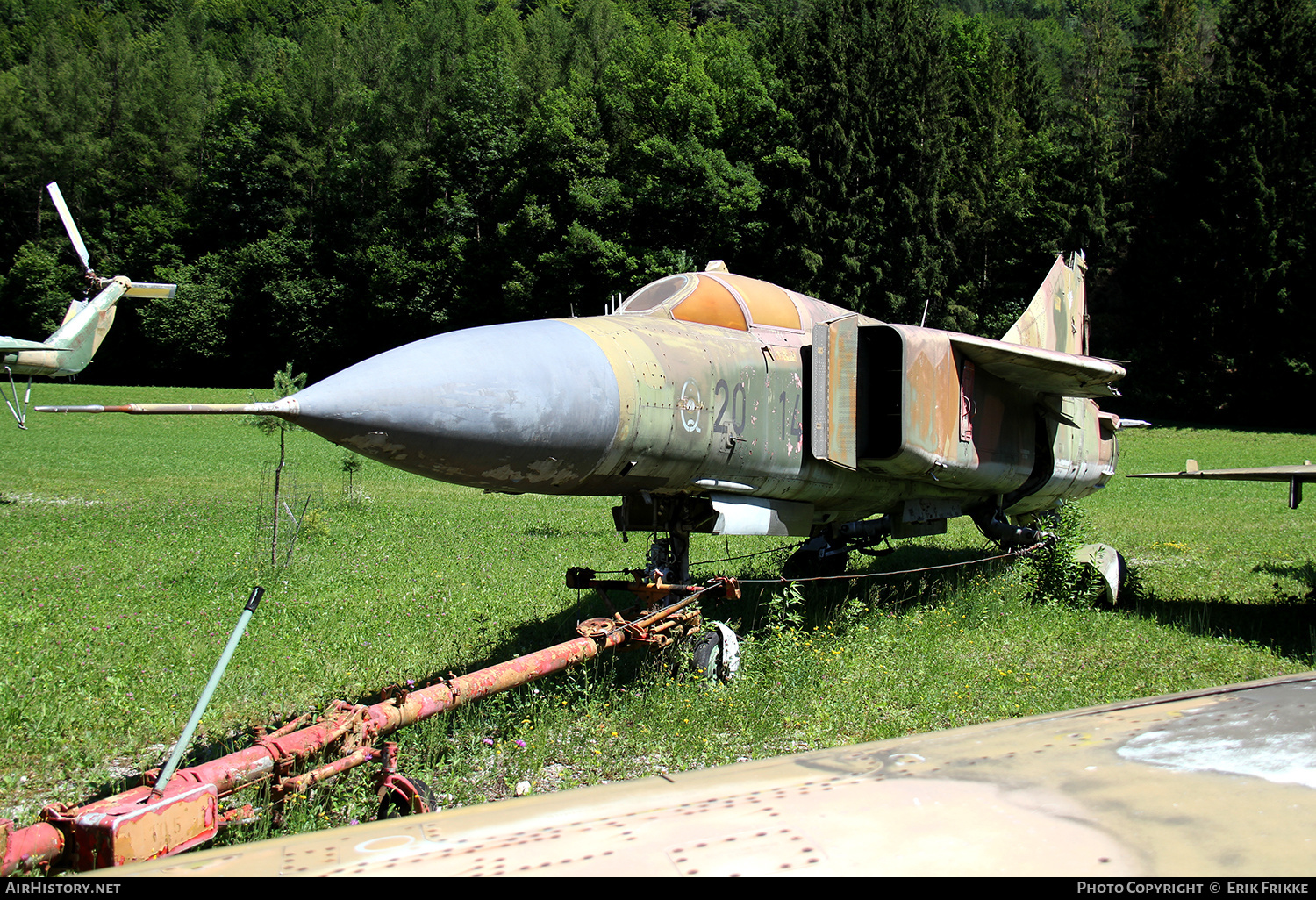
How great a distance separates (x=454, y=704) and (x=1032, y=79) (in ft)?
182

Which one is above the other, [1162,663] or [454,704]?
[454,704]

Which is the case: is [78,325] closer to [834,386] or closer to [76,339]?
[76,339]

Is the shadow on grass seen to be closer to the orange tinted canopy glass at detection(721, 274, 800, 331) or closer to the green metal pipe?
the orange tinted canopy glass at detection(721, 274, 800, 331)

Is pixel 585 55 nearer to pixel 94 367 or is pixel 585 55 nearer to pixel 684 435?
pixel 94 367

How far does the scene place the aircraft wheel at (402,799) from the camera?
13.0 feet

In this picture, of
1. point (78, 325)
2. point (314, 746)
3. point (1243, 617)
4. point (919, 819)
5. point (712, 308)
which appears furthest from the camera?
point (78, 325)

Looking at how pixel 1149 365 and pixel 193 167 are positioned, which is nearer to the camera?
pixel 1149 365

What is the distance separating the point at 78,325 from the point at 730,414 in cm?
1886

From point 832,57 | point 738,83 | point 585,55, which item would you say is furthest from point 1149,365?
point 585,55

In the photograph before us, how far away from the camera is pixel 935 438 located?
7148 millimetres

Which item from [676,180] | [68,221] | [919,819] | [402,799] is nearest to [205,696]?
[402,799]

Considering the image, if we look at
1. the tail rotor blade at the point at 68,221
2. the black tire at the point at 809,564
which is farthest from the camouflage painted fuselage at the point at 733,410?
the tail rotor blade at the point at 68,221

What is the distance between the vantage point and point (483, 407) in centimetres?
435

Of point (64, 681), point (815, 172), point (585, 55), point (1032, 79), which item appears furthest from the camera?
point (585, 55)
